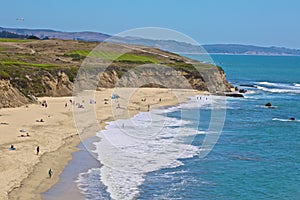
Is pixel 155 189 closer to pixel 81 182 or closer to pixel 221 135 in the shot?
pixel 81 182

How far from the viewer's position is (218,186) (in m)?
27.7

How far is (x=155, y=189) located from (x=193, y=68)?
72.4 meters

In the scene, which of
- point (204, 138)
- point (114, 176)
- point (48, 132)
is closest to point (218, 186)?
point (114, 176)

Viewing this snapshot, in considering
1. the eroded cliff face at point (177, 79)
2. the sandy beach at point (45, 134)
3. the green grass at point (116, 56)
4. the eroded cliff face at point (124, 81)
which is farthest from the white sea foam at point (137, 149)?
the green grass at point (116, 56)

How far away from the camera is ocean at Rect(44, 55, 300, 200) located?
26.6 meters

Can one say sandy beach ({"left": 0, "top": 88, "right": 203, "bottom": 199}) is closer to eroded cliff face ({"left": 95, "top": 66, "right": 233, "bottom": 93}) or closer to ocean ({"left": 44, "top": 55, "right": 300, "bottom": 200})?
ocean ({"left": 44, "top": 55, "right": 300, "bottom": 200})

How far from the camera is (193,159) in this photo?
34469 millimetres

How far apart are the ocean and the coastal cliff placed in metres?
16.3

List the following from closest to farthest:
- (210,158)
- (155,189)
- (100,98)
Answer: (155,189) < (210,158) < (100,98)

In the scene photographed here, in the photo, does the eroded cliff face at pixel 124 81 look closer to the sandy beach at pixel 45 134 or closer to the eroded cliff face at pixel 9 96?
the eroded cliff face at pixel 9 96

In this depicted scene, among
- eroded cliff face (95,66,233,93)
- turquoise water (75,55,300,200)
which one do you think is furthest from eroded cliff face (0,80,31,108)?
eroded cliff face (95,66,233,93)

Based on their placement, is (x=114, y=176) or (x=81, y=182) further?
(x=114, y=176)

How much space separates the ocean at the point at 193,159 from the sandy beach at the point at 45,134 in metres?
2.24

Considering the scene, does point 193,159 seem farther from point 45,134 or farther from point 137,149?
point 45,134
